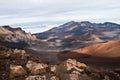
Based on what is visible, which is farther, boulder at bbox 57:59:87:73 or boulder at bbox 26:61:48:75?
boulder at bbox 26:61:48:75

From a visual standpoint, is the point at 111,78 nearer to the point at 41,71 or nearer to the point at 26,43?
the point at 41,71

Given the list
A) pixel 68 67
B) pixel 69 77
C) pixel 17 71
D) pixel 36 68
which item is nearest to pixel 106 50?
pixel 68 67

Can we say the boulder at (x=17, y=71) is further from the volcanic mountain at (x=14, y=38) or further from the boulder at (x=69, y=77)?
the volcanic mountain at (x=14, y=38)

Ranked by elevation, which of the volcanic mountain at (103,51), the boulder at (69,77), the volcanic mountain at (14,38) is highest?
the boulder at (69,77)

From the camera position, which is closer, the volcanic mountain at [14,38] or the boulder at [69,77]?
the boulder at [69,77]

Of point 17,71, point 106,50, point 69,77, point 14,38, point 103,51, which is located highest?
point 17,71

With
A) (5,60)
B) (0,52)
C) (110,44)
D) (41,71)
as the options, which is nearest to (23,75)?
(41,71)

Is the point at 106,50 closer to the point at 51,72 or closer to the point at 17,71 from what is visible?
the point at 51,72

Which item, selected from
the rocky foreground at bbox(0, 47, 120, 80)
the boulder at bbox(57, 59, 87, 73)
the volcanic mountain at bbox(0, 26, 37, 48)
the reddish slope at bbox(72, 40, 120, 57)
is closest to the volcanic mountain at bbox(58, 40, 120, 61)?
the reddish slope at bbox(72, 40, 120, 57)

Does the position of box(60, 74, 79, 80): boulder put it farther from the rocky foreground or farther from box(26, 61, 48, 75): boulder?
box(26, 61, 48, 75): boulder

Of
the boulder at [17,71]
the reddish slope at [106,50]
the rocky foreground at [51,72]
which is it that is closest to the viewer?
the rocky foreground at [51,72]

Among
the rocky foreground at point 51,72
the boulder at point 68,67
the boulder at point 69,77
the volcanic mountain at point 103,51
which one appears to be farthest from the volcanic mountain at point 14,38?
the boulder at point 69,77
